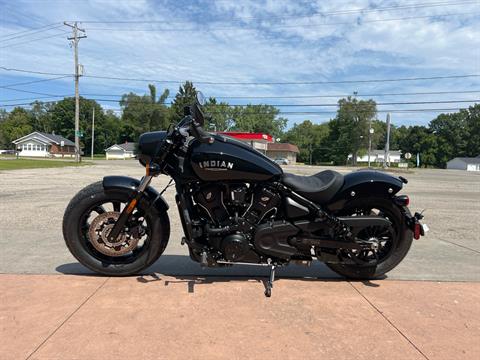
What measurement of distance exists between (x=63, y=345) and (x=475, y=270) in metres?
4.37

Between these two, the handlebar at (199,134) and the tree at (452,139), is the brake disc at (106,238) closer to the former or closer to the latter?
the handlebar at (199,134)

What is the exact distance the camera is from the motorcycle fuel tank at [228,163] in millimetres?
3578

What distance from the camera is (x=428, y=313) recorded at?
11.0 feet

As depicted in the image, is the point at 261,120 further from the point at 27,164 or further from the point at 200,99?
the point at 200,99

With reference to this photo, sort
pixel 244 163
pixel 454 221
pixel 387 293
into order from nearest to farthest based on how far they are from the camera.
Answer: pixel 244 163 → pixel 387 293 → pixel 454 221

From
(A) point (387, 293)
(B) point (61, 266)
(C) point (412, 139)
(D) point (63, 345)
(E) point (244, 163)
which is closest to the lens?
(D) point (63, 345)

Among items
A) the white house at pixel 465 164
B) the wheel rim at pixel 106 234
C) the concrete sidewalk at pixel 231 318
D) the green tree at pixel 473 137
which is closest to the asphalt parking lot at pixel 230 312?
the concrete sidewalk at pixel 231 318

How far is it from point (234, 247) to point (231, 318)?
66 cm

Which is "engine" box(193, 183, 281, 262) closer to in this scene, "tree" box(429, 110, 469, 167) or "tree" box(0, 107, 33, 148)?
"tree" box(0, 107, 33, 148)

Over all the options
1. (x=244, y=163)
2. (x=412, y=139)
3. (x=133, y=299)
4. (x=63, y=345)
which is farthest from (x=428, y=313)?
(x=412, y=139)

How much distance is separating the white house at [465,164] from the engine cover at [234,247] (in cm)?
10054

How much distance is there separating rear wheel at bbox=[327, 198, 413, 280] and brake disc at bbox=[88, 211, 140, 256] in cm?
210

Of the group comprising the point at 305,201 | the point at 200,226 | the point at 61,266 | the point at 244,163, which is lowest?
the point at 61,266

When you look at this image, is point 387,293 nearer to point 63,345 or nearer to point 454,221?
point 63,345
